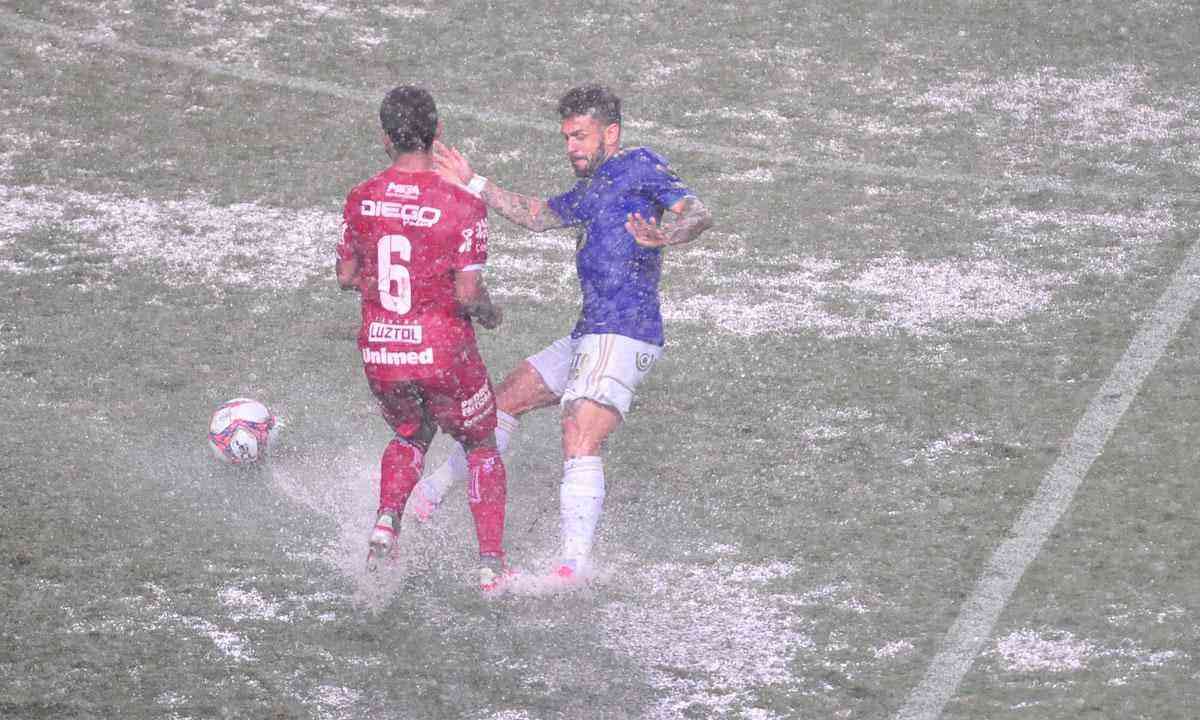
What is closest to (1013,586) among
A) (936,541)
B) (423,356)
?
(936,541)

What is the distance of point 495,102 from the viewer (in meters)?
12.2

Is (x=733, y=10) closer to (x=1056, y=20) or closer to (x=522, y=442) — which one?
(x=1056, y=20)

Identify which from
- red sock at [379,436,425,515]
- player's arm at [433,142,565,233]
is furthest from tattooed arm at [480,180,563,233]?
red sock at [379,436,425,515]

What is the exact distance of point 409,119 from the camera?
6.38 metres

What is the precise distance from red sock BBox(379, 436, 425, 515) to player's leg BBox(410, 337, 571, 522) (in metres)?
0.43

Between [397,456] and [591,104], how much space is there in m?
1.61

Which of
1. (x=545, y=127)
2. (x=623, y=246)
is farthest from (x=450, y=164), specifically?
(x=545, y=127)

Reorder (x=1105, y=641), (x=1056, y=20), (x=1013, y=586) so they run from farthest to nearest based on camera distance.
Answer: (x=1056, y=20)
(x=1013, y=586)
(x=1105, y=641)

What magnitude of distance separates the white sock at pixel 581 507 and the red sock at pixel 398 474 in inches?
23.7

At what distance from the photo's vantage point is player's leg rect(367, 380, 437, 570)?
6.62 meters

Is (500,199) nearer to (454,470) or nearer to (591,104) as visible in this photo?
(591,104)

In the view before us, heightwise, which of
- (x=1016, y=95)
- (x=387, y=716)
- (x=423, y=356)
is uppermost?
(x=1016, y=95)

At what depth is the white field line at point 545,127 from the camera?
36.0ft

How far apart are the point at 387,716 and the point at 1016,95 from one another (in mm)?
8067
